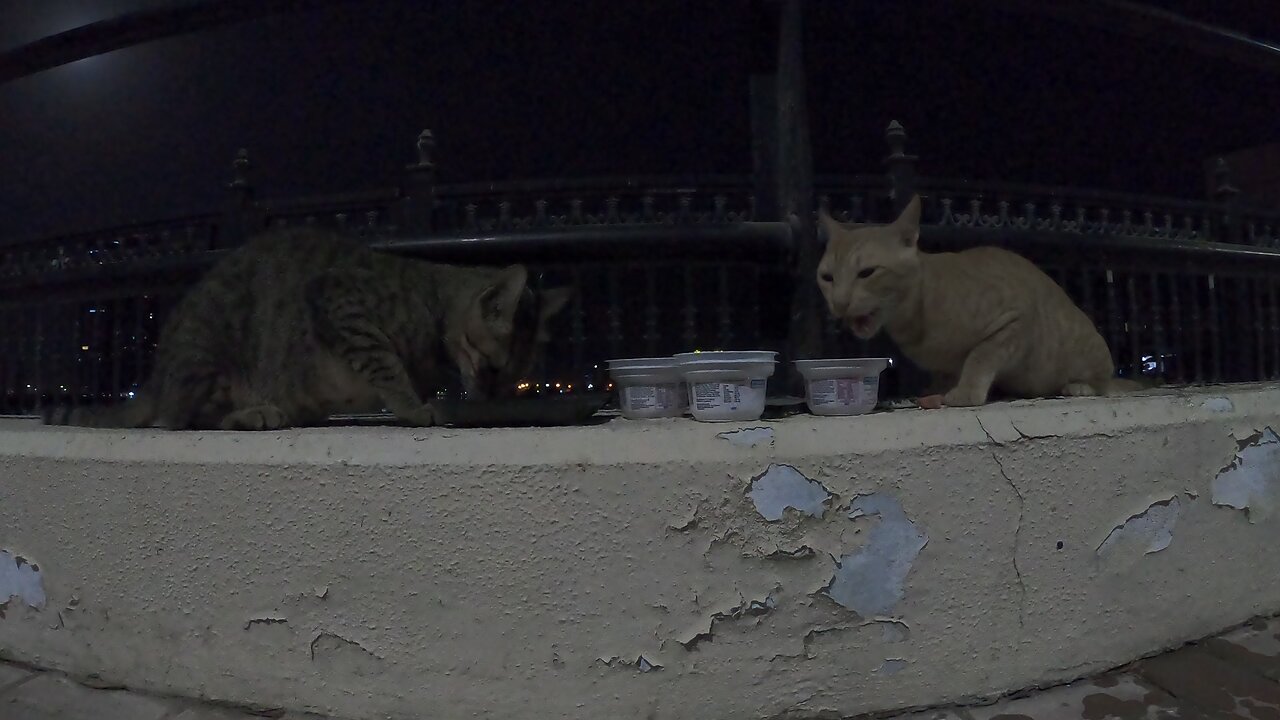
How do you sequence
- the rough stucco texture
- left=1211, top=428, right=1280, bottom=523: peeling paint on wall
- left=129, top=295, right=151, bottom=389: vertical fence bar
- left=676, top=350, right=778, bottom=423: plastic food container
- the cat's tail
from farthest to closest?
left=129, top=295, right=151, bottom=389: vertical fence bar, the cat's tail, left=1211, top=428, right=1280, bottom=523: peeling paint on wall, left=676, top=350, right=778, bottom=423: plastic food container, the rough stucco texture

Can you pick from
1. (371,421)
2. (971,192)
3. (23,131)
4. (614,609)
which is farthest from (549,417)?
(23,131)

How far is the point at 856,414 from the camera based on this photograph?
4.51 feet

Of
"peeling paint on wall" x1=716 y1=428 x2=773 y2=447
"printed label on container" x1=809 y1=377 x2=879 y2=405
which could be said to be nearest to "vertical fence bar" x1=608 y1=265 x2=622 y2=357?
"printed label on container" x1=809 y1=377 x2=879 y2=405

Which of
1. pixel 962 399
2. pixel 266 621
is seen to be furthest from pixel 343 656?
pixel 962 399

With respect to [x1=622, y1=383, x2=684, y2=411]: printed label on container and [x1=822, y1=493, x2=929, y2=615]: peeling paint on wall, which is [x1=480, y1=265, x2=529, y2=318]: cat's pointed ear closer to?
[x1=622, y1=383, x2=684, y2=411]: printed label on container

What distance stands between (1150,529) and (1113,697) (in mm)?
358

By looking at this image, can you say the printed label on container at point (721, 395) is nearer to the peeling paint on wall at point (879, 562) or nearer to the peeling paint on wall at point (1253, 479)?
the peeling paint on wall at point (879, 562)

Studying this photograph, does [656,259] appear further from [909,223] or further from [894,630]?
[894,630]

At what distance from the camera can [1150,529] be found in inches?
54.8

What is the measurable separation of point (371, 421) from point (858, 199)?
1.62 m

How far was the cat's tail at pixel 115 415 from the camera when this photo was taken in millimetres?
1607

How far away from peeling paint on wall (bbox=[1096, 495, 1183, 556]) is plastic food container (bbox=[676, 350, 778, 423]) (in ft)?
2.57

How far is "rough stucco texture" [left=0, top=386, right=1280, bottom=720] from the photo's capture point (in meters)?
1.15

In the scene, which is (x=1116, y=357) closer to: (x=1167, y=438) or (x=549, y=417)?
(x=1167, y=438)
